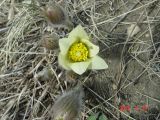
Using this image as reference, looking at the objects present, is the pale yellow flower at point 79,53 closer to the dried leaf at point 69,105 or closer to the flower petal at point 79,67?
the flower petal at point 79,67

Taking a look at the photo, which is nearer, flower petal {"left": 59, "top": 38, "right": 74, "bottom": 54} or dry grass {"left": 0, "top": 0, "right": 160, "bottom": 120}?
flower petal {"left": 59, "top": 38, "right": 74, "bottom": 54}

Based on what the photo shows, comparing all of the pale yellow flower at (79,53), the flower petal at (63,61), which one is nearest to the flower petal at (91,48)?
the pale yellow flower at (79,53)

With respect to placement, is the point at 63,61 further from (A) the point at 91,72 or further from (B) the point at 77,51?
(A) the point at 91,72

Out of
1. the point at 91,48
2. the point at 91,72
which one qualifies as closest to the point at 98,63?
the point at 91,48

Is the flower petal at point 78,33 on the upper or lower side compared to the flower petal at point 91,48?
upper

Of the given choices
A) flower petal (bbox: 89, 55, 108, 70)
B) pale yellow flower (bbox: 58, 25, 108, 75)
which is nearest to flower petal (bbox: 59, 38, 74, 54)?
pale yellow flower (bbox: 58, 25, 108, 75)

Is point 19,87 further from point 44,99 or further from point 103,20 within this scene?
point 103,20

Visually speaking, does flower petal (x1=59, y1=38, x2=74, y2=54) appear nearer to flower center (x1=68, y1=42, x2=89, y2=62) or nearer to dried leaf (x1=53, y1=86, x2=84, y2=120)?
flower center (x1=68, y1=42, x2=89, y2=62)

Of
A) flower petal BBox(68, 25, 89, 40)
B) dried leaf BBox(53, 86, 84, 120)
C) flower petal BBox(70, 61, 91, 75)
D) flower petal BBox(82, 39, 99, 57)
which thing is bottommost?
dried leaf BBox(53, 86, 84, 120)
